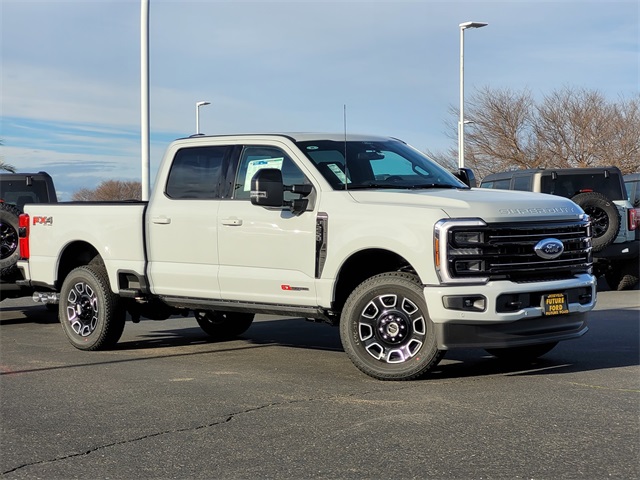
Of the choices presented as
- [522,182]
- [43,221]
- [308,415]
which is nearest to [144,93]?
[522,182]

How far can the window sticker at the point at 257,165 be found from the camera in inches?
344

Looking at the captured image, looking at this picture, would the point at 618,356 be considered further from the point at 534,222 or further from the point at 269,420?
the point at 269,420

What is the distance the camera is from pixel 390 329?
25.2 ft

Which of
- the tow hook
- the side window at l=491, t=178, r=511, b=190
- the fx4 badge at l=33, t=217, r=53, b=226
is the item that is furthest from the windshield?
the side window at l=491, t=178, r=511, b=190

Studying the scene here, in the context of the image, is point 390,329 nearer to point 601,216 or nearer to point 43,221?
point 43,221

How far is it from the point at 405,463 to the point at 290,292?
327 centimetres

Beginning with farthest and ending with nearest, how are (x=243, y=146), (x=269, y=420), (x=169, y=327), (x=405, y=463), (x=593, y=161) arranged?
(x=593, y=161), (x=169, y=327), (x=243, y=146), (x=269, y=420), (x=405, y=463)

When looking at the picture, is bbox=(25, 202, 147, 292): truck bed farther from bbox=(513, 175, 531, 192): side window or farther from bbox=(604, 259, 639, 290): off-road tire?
bbox=(604, 259, 639, 290): off-road tire

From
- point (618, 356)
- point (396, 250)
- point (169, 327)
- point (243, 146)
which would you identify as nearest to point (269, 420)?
Answer: point (396, 250)

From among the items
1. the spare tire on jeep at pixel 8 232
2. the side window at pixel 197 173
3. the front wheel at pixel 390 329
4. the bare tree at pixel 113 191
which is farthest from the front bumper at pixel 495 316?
the bare tree at pixel 113 191

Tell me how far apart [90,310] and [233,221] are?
229cm

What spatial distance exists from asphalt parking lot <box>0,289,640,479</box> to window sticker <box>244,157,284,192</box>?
5.58ft

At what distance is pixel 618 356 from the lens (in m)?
8.81

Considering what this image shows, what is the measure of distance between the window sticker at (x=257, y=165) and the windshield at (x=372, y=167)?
10.6 inches
